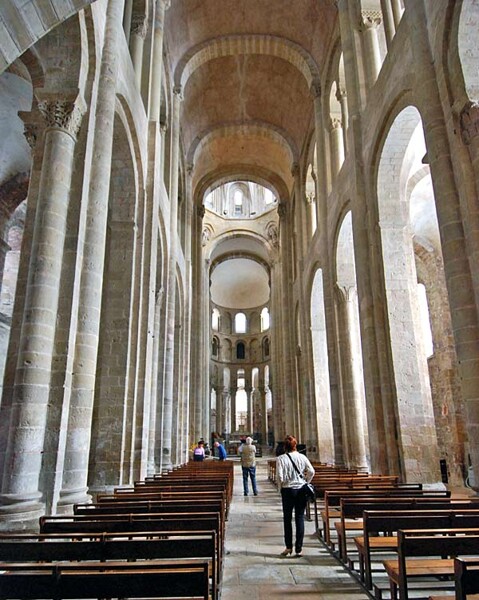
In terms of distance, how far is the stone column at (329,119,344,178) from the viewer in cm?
1595

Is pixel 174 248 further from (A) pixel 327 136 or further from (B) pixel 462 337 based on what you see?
(B) pixel 462 337

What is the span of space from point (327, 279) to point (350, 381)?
12.1 ft

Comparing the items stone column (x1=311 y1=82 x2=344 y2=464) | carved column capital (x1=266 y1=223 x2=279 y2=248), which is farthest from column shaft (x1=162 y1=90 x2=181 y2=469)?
carved column capital (x1=266 y1=223 x2=279 y2=248)

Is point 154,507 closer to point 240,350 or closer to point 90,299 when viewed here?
point 90,299

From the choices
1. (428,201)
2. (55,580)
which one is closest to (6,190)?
(55,580)

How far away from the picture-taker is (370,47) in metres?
12.5

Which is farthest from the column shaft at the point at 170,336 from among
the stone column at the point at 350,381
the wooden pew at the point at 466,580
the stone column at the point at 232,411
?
the stone column at the point at 232,411

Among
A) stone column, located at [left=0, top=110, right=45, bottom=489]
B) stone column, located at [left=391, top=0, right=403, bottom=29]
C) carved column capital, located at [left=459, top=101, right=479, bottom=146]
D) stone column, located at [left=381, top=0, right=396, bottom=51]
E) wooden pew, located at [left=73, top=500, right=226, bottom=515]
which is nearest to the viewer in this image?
wooden pew, located at [left=73, top=500, right=226, bottom=515]

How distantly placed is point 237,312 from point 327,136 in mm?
33784

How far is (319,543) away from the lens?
6.33 meters

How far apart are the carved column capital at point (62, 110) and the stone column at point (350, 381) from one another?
1035cm

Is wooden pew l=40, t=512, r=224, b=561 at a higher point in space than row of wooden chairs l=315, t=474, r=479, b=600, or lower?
higher

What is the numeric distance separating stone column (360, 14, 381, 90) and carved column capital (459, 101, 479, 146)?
593 cm

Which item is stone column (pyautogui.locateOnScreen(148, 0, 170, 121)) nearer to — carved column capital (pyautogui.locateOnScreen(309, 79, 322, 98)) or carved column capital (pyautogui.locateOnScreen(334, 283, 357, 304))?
carved column capital (pyautogui.locateOnScreen(309, 79, 322, 98))
